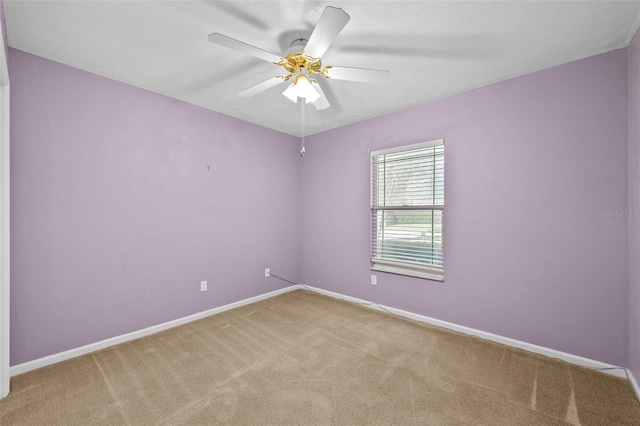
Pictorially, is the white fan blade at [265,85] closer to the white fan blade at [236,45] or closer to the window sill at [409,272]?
the white fan blade at [236,45]

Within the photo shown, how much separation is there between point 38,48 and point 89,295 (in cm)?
206

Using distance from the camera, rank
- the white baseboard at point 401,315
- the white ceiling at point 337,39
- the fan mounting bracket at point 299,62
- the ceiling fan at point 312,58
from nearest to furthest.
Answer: the ceiling fan at point 312,58, the white ceiling at point 337,39, the fan mounting bracket at point 299,62, the white baseboard at point 401,315

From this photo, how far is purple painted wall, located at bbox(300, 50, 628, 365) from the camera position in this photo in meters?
2.18

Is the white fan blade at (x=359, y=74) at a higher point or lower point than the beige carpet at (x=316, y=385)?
higher

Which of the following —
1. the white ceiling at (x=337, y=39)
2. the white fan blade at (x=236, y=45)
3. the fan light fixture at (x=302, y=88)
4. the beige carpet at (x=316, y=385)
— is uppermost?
the white ceiling at (x=337, y=39)

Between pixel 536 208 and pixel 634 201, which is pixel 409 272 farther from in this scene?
pixel 634 201

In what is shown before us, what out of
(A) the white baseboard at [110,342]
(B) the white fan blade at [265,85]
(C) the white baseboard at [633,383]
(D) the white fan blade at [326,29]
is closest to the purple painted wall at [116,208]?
(A) the white baseboard at [110,342]

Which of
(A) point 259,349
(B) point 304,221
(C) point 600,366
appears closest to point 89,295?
(A) point 259,349

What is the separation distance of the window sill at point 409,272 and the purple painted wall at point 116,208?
5.67ft

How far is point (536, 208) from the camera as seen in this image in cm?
248

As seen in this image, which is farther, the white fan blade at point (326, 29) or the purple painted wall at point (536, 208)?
the purple painted wall at point (536, 208)

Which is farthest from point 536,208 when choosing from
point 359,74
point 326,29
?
point 326,29

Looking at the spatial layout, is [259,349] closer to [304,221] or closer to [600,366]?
[304,221]

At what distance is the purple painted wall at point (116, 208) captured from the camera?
7.29 feet
